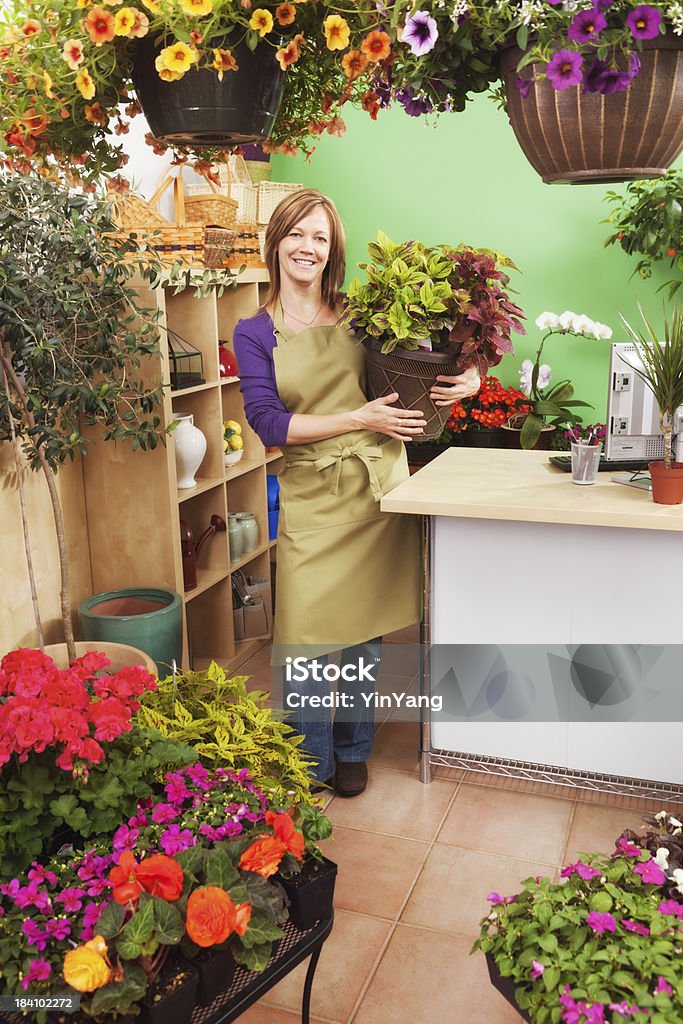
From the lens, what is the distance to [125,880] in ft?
4.26

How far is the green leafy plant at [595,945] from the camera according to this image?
49.0 inches

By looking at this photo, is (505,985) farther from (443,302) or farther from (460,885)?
(443,302)

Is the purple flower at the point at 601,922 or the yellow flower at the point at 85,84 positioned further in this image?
the purple flower at the point at 601,922

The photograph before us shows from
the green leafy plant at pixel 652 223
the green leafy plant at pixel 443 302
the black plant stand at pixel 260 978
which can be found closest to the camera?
the black plant stand at pixel 260 978

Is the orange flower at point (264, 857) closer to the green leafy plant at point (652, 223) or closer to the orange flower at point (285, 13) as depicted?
the orange flower at point (285, 13)

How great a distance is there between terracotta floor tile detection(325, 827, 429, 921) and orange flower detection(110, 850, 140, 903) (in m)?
1.21

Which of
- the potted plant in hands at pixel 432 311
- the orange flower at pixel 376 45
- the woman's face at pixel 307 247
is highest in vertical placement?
the orange flower at pixel 376 45

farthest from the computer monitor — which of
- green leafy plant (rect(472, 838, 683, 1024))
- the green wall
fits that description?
the green wall

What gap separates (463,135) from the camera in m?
4.70

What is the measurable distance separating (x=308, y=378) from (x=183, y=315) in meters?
1.21

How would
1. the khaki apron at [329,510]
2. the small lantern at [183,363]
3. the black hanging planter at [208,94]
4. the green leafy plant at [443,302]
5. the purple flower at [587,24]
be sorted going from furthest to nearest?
the small lantern at [183,363] → the khaki apron at [329,510] → the green leafy plant at [443,302] → the black hanging planter at [208,94] → the purple flower at [587,24]

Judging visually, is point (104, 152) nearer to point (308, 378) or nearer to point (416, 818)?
point (308, 378)

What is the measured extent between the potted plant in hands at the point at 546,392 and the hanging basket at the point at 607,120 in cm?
331

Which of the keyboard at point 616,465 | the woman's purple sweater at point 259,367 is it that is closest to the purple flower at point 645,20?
the woman's purple sweater at point 259,367
